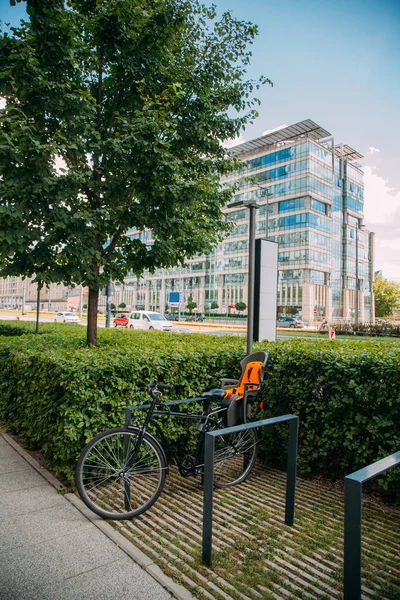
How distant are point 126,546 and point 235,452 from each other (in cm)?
171

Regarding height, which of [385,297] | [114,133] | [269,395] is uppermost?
[385,297]

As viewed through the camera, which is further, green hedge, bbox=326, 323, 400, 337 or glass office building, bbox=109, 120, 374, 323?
glass office building, bbox=109, 120, 374, 323

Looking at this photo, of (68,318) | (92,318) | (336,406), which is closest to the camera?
(336,406)

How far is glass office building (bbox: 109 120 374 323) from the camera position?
223ft

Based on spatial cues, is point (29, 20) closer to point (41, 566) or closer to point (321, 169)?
point (41, 566)

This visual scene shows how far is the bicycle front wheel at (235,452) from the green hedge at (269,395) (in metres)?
0.45

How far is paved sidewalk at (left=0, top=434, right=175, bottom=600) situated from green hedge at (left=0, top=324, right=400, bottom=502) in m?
0.51

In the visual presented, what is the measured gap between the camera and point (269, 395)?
4750 mm

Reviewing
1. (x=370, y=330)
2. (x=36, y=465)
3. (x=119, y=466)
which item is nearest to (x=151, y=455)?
(x=119, y=466)

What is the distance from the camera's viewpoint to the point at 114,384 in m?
4.14

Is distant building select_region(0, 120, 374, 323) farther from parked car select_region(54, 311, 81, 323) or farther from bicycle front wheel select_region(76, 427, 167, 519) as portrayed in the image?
bicycle front wheel select_region(76, 427, 167, 519)

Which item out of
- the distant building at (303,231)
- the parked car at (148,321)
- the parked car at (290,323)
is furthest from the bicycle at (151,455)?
the distant building at (303,231)

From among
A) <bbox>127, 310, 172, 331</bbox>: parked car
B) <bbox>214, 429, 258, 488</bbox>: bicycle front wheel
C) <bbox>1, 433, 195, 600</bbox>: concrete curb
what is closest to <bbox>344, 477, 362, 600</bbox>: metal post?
<bbox>1, 433, 195, 600</bbox>: concrete curb

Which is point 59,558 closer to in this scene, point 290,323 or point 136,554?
point 136,554
